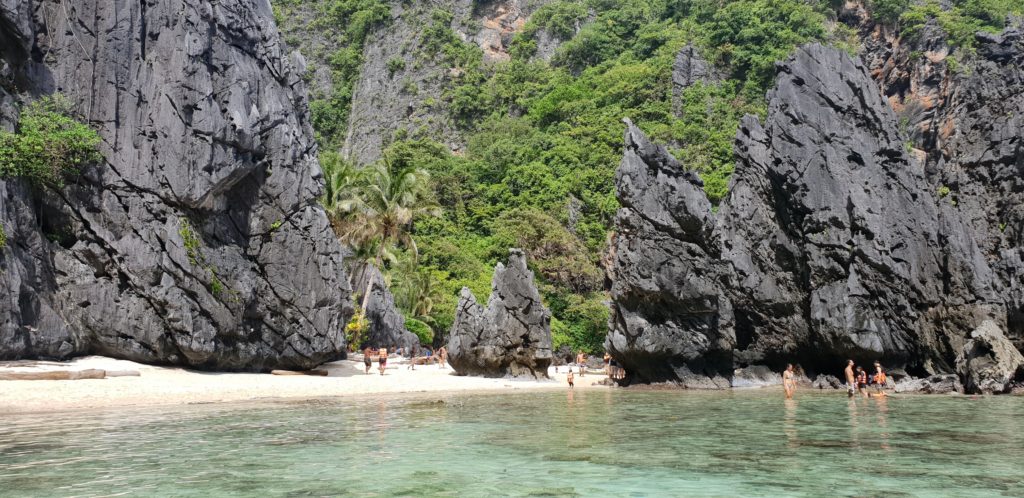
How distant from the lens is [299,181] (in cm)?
2522

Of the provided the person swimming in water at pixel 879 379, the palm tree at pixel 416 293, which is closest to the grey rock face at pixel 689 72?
the palm tree at pixel 416 293

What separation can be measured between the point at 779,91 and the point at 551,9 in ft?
186

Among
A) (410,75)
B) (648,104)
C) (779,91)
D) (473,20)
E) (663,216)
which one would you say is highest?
(473,20)

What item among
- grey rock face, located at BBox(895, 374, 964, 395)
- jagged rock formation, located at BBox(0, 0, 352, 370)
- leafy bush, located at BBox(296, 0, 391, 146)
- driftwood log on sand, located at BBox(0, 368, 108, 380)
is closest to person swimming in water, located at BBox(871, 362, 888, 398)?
grey rock face, located at BBox(895, 374, 964, 395)

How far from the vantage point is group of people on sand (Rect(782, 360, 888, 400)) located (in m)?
21.4

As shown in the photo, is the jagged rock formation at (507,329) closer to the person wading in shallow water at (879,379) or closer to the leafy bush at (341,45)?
the person wading in shallow water at (879,379)

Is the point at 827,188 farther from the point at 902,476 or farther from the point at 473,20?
the point at 473,20

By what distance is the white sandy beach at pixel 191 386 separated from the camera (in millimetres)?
16188

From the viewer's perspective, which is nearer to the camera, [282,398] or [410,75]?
[282,398]

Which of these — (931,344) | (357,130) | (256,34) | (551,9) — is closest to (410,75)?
(357,130)

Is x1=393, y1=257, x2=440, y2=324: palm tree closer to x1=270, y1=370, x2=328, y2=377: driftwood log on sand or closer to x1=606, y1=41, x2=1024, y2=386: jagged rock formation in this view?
x1=270, y1=370, x2=328, y2=377: driftwood log on sand

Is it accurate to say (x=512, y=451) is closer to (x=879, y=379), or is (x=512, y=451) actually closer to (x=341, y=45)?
(x=879, y=379)

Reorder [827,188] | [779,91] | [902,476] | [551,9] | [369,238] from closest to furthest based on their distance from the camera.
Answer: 1. [902,476]
2. [827,188]
3. [779,91]
4. [369,238]
5. [551,9]

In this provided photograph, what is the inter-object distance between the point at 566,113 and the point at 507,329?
4149 centimetres
